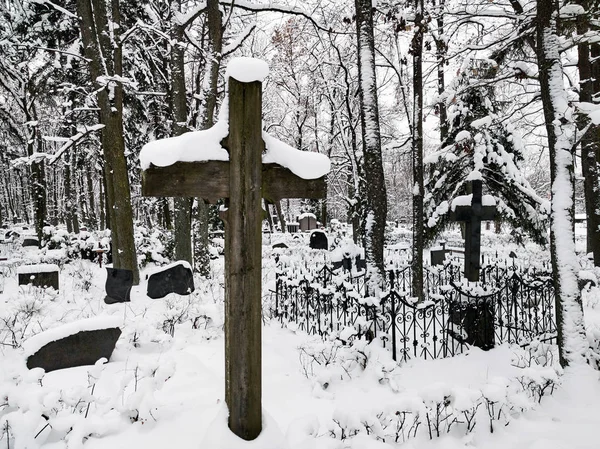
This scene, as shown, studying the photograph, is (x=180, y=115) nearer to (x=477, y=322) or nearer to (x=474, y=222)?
(x=474, y=222)

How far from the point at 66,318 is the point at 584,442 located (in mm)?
7342

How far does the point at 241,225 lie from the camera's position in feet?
8.50

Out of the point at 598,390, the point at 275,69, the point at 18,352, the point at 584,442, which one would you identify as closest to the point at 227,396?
the point at 584,442

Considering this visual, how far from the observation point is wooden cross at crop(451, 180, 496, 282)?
25.1 feet

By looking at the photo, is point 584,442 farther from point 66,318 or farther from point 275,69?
point 275,69

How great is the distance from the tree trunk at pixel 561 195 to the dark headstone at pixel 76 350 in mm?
5394

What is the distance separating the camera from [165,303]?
293 inches

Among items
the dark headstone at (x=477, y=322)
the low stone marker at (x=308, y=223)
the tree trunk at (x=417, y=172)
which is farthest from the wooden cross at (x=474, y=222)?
the low stone marker at (x=308, y=223)

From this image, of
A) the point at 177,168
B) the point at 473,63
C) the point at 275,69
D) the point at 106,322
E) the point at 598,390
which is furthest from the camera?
the point at 275,69

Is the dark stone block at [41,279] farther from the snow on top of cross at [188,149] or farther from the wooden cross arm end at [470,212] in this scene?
the wooden cross arm end at [470,212]

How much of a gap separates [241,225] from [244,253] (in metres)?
0.19

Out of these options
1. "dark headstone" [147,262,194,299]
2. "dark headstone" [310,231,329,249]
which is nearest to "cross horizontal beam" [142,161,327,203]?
"dark headstone" [147,262,194,299]

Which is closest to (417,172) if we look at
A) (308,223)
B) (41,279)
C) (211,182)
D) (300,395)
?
(300,395)

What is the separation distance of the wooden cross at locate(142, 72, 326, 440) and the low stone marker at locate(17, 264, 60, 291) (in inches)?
328
